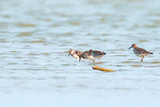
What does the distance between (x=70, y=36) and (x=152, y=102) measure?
1130cm

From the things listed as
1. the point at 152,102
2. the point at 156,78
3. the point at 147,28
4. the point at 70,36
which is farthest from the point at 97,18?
the point at 152,102

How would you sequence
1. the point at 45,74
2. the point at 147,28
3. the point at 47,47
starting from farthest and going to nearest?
the point at 147,28 < the point at 47,47 < the point at 45,74

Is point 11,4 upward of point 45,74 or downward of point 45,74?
upward

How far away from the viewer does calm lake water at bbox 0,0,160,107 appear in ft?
31.2

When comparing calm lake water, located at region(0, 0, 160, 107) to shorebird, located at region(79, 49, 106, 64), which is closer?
calm lake water, located at region(0, 0, 160, 107)

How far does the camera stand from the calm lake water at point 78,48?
9500mm

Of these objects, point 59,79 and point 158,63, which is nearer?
point 59,79

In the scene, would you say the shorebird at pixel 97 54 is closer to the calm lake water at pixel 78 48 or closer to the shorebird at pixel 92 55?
the shorebird at pixel 92 55

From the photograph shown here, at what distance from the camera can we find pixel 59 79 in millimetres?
10508

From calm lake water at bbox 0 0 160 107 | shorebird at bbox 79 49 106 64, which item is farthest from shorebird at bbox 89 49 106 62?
calm lake water at bbox 0 0 160 107

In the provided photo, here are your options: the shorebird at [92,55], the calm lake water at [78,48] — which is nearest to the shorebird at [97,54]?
the shorebird at [92,55]

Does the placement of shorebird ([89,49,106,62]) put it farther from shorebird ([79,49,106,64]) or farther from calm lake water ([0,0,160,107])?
calm lake water ([0,0,160,107])

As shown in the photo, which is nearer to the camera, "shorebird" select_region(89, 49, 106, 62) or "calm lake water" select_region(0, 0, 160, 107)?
"calm lake water" select_region(0, 0, 160, 107)

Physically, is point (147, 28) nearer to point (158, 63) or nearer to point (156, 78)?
point (158, 63)
